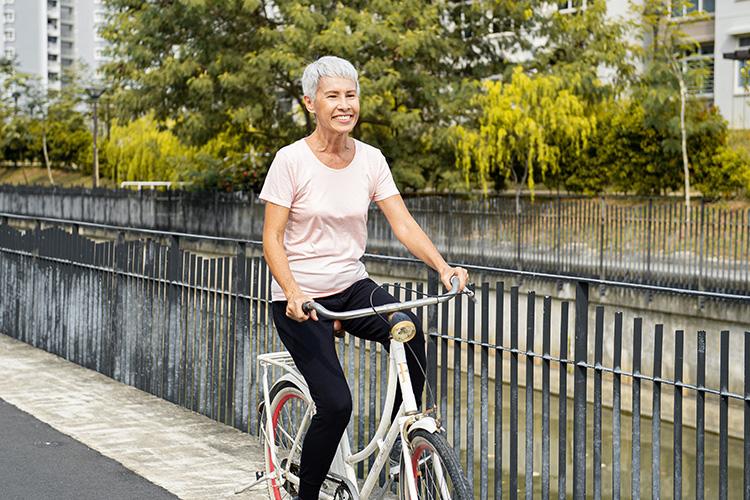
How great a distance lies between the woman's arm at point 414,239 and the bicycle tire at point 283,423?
0.83 meters

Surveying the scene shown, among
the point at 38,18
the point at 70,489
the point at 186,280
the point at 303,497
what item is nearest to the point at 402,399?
the point at 303,497

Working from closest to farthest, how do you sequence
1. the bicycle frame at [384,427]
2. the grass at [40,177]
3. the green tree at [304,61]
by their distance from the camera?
the bicycle frame at [384,427] < the green tree at [304,61] < the grass at [40,177]

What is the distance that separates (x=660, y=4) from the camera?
1200 inches

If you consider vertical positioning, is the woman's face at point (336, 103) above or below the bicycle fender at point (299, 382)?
above

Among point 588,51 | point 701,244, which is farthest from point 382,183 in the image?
point 588,51

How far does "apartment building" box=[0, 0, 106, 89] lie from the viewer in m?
120

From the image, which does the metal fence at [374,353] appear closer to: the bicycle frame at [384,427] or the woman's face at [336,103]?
the bicycle frame at [384,427]

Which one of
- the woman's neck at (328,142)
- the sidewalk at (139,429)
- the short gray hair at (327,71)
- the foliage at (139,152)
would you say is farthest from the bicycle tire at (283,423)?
the foliage at (139,152)

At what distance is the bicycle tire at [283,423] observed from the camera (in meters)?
5.01

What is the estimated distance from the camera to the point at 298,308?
13.6ft

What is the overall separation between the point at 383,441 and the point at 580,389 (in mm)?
1208

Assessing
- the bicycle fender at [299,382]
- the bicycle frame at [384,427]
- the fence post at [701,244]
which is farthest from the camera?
the fence post at [701,244]

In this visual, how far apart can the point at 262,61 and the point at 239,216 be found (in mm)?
3713

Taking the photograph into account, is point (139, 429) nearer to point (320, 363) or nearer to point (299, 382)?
point (299, 382)
